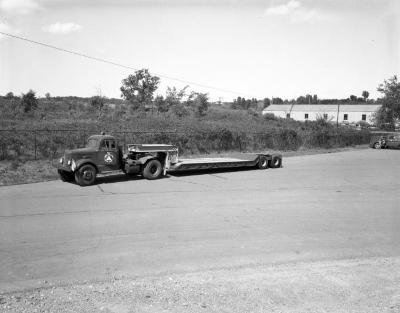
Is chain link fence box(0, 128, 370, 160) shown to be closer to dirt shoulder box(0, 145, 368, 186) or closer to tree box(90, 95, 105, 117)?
dirt shoulder box(0, 145, 368, 186)

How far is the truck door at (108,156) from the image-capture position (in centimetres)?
1493

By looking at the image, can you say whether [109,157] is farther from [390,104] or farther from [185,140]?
[390,104]

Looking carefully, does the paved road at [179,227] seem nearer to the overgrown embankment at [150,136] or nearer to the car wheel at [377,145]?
the overgrown embankment at [150,136]

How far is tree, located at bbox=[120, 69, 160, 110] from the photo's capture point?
46031mm

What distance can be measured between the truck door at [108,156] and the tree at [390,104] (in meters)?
52.3

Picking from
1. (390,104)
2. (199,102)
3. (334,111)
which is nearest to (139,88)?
(199,102)

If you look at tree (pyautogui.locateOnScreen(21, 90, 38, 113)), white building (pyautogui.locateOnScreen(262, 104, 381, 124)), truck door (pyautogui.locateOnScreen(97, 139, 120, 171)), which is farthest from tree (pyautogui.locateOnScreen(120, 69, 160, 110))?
white building (pyautogui.locateOnScreen(262, 104, 381, 124))

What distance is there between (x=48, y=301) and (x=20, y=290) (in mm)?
601

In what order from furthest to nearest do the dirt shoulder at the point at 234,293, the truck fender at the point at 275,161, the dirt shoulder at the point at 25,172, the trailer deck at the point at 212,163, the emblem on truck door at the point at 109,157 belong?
the truck fender at the point at 275,161, the trailer deck at the point at 212,163, the dirt shoulder at the point at 25,172, the emblem on truck door at the point at 109,157, the dirt shoulder at the point at 234,293

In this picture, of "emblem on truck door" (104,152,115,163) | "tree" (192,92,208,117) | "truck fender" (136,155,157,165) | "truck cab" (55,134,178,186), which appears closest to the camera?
"truck cab" (55,134,178,186)

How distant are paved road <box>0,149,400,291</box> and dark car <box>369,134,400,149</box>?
26960 millimetres

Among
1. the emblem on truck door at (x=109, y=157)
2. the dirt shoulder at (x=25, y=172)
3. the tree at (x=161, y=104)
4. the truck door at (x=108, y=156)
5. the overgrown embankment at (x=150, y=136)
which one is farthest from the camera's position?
the tree at (x=161, y=104)

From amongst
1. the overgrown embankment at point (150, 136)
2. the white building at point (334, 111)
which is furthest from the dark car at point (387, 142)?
the white building at point (334, 111)

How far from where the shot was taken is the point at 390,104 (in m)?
59.5
